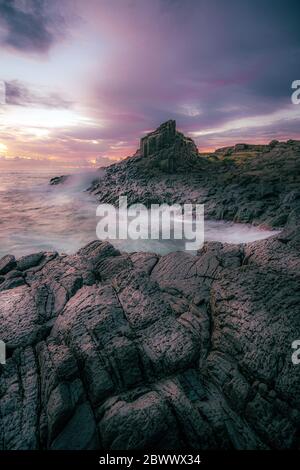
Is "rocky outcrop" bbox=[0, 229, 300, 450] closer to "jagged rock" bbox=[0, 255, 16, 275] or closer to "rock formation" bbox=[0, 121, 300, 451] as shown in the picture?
"rock formation" bbox=[0, 121, 300, 451]

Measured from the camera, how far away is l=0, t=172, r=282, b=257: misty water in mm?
23469

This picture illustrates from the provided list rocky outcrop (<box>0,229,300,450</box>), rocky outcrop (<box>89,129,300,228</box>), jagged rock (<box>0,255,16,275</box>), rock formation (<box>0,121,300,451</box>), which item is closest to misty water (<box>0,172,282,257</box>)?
rocky outcrop (<box>89,129,300,228</box>)

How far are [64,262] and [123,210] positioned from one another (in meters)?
27.5

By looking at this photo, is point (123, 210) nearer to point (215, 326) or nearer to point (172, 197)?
point (172, 197)

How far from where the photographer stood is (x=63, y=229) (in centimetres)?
3166

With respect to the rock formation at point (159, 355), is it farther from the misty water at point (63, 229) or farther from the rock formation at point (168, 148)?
the rock formation at point (168, 148)

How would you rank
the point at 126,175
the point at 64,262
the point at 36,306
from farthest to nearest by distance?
the point at 126,175
the point at 64,262
the point at 36,306

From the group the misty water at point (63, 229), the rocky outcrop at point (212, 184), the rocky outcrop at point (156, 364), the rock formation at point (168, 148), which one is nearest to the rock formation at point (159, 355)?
the rocky outcrop at point (156, 364)

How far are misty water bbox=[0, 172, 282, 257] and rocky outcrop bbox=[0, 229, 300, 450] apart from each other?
43.4 feet

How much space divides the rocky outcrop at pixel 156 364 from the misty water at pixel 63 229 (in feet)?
43.4

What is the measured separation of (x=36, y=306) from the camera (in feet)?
31.0

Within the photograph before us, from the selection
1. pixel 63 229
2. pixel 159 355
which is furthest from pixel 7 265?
pixel 63 229

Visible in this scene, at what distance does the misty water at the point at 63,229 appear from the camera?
2347 cm
